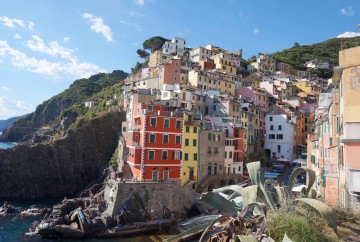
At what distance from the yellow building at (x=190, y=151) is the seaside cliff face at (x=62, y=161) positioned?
22499 mm

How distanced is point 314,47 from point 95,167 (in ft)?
381

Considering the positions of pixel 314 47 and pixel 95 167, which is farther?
pixel 314 47

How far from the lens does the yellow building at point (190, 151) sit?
3931cm

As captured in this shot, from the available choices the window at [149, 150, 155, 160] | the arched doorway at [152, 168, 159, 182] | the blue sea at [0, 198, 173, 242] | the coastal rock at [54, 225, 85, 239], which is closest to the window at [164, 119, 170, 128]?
the window at [149, 150, 155, 160]

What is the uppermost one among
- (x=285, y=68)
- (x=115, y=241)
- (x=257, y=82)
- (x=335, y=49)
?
(x=335, y=49)

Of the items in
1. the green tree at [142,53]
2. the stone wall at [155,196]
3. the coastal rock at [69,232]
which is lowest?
the coastal rock at [69,232]

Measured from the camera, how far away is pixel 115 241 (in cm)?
2762

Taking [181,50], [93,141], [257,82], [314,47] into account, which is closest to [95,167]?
[93,141]

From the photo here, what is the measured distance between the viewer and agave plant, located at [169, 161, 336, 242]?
626cm

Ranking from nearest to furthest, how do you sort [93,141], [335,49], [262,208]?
[262,208], [93,141], [335,49]

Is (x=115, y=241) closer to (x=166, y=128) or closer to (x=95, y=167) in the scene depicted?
(x=166, y=128)

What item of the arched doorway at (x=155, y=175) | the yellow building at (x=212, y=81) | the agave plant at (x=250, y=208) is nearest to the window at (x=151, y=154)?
the arched doorway at (x=155, y=175)

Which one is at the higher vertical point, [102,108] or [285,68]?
[285,68]

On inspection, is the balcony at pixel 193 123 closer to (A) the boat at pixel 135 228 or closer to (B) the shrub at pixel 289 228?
(A) the boat at pixel 135 228
